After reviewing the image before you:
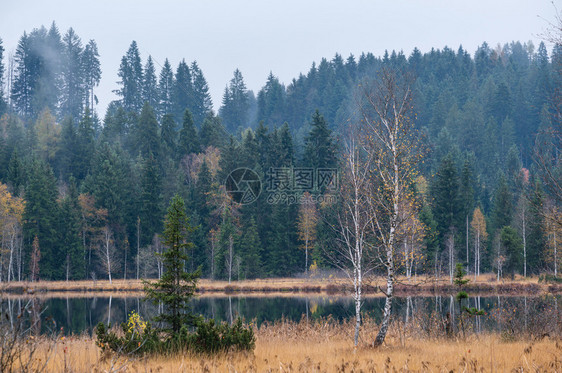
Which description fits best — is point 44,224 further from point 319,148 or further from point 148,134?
point 319,148

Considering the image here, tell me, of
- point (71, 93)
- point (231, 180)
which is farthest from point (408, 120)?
point (71, 93)

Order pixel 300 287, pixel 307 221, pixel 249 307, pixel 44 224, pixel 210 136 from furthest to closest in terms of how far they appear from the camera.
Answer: pixel 210 136, pixel 307 221, pixel 44 224, pixel 300 287, pixel 249 307

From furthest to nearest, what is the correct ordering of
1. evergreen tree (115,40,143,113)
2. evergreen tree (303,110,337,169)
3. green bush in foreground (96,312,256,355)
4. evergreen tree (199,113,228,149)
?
evergreen tree (115,40,143,113)
evergreen tree (199,113,228,149)
evergreen tree (303,110,337,169)
green bush in foreground (96,312,256,355)

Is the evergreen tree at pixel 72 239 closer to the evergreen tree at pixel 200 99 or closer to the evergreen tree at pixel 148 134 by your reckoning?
the evergreen tree at pixel 148 134

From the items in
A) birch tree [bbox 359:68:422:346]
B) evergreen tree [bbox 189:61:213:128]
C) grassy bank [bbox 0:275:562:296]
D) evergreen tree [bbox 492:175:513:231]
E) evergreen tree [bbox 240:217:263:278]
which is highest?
evergreen tree [bbox 189:61:213:128]

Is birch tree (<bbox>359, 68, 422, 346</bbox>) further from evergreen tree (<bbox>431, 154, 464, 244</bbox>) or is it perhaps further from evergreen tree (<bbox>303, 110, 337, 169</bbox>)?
evergreen tree (<bbox>303, 110, 337, 169</bbox>)

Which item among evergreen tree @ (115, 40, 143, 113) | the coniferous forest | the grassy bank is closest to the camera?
the grassy bank

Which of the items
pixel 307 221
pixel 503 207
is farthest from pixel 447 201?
pixel 307 221

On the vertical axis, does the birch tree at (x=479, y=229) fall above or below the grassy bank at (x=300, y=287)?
above

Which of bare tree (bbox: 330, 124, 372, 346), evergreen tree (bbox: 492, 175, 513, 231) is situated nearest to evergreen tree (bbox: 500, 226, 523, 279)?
evergreen tree (bbox: 492, 175, 513, 231)

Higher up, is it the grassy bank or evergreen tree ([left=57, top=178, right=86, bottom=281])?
evergreen tree ([left=57, top=178, right=86, bottom=281])

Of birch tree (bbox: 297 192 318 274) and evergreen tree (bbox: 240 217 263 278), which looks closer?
evergreen tree (bbox: 240 217 263 278)

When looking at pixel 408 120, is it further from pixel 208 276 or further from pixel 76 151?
pixel 76 151

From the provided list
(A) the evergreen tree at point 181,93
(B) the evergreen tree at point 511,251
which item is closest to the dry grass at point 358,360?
(B) the evergreen tree at point 511,251
